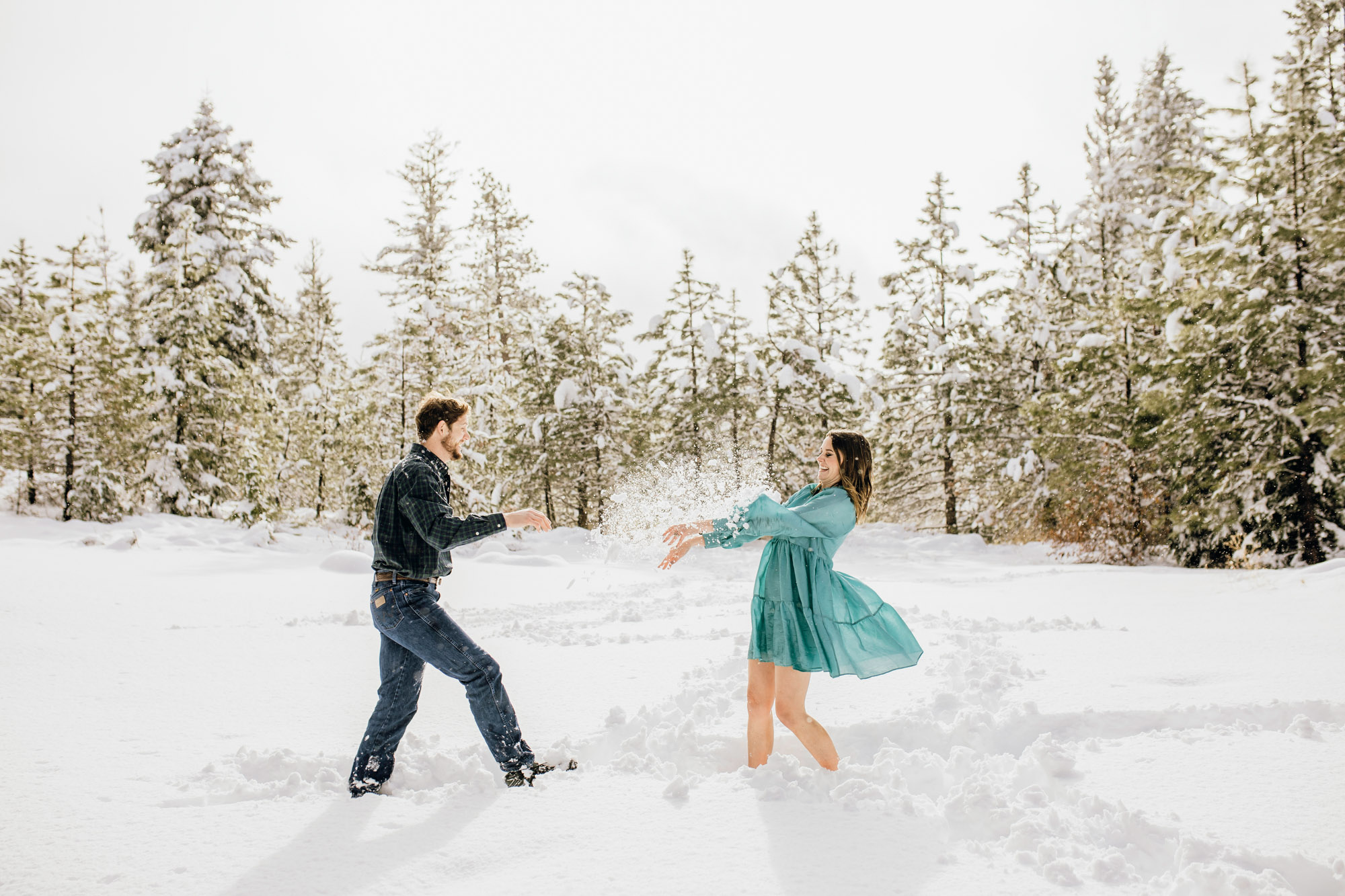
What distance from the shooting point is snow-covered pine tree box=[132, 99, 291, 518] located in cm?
1856

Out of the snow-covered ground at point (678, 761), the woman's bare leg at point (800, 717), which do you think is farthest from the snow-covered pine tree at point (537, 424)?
the woman's bare leg at point (800, 717)

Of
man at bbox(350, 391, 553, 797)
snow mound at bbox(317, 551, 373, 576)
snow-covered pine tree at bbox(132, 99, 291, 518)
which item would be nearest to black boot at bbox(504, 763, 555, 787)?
man at bbox(350, 391, 553, 797)

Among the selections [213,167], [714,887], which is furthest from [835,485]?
[213,167]

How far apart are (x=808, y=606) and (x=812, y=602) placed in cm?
3

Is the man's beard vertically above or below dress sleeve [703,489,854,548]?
above

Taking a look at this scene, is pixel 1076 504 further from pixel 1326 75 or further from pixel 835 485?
pixel 835 485

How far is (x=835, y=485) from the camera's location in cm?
387

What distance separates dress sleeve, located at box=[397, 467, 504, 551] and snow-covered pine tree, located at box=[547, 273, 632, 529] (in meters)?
17.6

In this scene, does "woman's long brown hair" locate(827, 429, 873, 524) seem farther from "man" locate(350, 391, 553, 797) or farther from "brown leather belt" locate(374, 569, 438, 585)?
"brown leather belt" locate(374, 569, 438, 585)

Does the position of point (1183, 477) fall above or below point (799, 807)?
above

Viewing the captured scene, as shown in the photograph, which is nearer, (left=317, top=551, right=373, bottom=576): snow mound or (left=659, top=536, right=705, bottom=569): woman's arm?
(left=659, top=536, right=705, bottom=569): woman's arm

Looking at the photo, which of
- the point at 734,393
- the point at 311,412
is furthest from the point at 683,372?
the point at 311,412

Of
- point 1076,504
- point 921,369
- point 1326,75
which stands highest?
point 1326,75

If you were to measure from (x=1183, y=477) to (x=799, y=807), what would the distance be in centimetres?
1265
